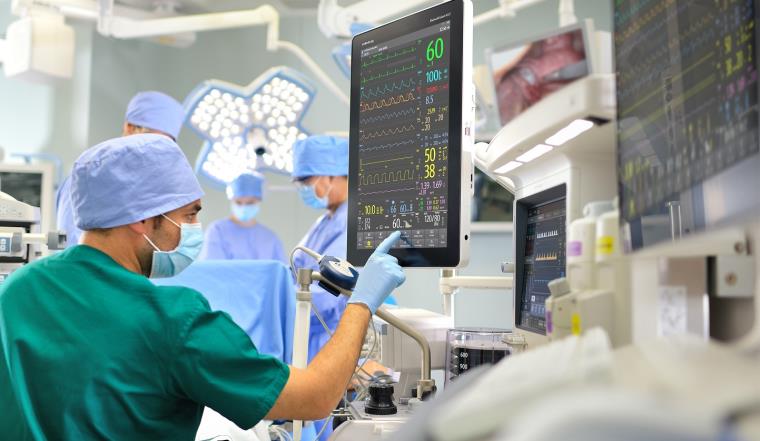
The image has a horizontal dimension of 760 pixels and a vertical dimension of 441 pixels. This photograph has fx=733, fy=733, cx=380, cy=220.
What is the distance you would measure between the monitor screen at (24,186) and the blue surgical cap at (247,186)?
1102 millimetres

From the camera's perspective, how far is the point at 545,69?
100 cm

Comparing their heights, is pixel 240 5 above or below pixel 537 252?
above

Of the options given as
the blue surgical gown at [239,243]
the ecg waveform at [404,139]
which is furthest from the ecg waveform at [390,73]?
the blue surgical gown at [239,243]

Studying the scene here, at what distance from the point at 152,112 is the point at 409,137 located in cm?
238

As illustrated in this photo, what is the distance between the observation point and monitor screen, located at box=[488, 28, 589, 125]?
847mm

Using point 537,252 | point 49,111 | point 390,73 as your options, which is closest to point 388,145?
point 390,73

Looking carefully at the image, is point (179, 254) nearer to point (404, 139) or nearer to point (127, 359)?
point (127, 359)

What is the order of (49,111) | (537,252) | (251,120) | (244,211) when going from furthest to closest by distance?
(49,111) < (244,211) < (251,120) < (537,252)

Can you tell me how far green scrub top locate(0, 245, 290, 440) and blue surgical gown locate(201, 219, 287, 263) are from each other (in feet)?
10.5

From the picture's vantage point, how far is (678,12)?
836 millimetres

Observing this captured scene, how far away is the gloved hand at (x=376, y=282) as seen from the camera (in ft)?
4.90

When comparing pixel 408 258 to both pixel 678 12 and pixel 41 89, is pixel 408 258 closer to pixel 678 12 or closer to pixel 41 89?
pixel 678 12

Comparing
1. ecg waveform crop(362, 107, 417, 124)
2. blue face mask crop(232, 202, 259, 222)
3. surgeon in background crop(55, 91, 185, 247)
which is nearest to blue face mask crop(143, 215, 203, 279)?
ecg waveform crop(362, 107, 417, 124)

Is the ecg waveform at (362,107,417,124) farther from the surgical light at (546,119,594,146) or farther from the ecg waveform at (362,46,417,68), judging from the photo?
the surgical light at (546,119,594,146)
